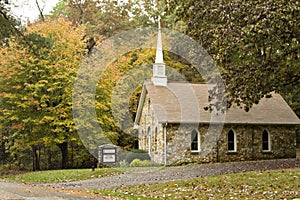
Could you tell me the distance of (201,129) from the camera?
87.2 feet

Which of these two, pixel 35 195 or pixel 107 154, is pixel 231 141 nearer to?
pixel 107 154

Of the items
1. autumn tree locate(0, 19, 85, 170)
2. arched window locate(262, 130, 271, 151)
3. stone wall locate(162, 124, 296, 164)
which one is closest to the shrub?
stone wall locate(162, 124, 296, 164)

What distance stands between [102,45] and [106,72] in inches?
277

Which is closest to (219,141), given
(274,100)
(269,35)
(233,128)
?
(233,128)

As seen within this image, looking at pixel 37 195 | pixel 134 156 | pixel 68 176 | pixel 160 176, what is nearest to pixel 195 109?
pixel 134 156

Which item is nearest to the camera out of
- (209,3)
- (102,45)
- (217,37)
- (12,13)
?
(217,37)

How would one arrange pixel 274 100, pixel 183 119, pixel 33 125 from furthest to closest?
1. pixel 274 100
2. pixel 33 125
3. pixel 183 119

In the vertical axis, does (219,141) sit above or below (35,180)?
above

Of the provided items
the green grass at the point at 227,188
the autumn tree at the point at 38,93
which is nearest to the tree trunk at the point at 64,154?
the autumn tree at the point at 38,93

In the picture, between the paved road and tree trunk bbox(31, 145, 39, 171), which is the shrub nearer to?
tree trunk bbox(31, 145, 39, 171)

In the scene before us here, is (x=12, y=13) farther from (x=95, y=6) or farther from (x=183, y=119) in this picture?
(x=95, y=6)

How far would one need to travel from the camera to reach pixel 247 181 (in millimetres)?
15680

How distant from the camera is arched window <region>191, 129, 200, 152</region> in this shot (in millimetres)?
26547

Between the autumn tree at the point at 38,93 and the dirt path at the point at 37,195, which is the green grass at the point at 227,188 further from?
the autumn tree at the point at 38,93
